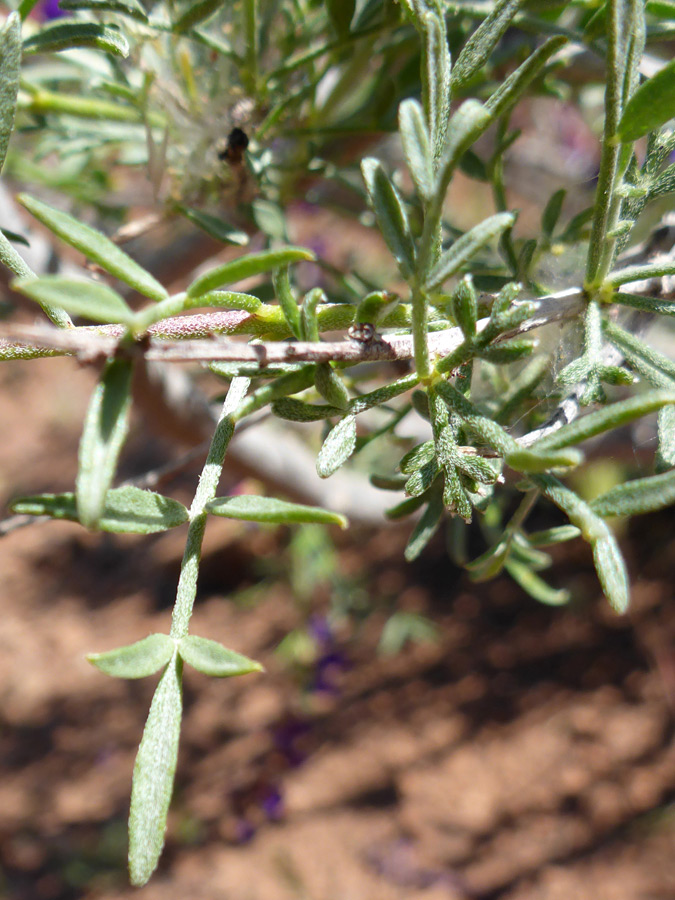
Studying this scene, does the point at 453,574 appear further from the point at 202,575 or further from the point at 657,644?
the point at 202,575

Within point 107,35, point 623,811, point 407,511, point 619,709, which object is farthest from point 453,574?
point 107,35

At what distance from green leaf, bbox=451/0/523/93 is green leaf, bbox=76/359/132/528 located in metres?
0.22

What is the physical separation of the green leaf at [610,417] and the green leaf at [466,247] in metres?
0.08

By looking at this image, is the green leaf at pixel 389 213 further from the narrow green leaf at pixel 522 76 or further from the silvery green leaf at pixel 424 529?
the silvery green leaf at pixel 424 529

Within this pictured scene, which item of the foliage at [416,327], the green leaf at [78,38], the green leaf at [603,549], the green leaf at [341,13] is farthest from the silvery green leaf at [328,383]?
the green leaf at [341,13]

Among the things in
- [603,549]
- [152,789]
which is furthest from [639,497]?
[152,789]

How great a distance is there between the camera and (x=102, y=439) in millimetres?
244

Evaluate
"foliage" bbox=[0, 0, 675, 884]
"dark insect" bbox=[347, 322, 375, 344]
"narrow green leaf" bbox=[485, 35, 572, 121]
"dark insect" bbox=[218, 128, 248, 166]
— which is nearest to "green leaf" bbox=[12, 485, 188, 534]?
"foliage" bbox=[0, 0, 675, 884]

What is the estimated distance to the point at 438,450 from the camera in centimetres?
31

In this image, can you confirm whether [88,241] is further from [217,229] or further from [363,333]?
[217,229]

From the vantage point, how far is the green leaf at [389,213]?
0.30m

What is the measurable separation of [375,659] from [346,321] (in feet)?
5.80

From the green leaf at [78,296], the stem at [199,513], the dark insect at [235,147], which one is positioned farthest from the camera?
the dark insect at [235,147]

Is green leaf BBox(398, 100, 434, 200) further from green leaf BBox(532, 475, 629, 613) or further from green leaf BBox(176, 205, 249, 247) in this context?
green leaf BBox(176, 205, 249, 247)
